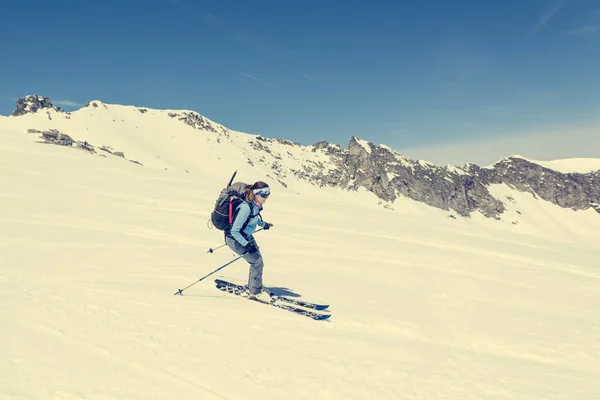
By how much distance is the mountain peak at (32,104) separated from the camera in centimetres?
13850

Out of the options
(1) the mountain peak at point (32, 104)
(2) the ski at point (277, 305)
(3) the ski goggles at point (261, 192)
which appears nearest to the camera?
(2) the ski at point (277, 305)

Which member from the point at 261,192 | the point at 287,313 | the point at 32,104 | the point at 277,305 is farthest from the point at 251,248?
the point at 32,104

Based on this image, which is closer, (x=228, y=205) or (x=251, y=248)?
(x=228, y=205)

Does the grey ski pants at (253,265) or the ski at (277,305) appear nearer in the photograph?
the ski at (277,305)

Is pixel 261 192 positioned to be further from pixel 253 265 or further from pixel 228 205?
pixel 253 265

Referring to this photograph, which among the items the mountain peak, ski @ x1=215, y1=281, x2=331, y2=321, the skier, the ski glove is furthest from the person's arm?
the mountain peak

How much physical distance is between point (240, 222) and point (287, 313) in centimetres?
209

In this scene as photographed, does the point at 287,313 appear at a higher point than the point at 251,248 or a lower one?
lower

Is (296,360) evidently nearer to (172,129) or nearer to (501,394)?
(501,394)

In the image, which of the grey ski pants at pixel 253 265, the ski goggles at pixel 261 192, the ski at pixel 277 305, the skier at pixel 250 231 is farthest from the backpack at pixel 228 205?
the ski at pixel 277 305

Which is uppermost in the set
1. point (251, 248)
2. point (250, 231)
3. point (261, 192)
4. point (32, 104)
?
point (32, 104)

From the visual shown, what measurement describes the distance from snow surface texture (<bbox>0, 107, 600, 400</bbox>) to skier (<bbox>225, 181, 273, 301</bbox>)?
0.63m

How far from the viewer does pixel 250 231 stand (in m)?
9.18

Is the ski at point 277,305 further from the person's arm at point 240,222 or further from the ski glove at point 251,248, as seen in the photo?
the person's arm at point 240,222
